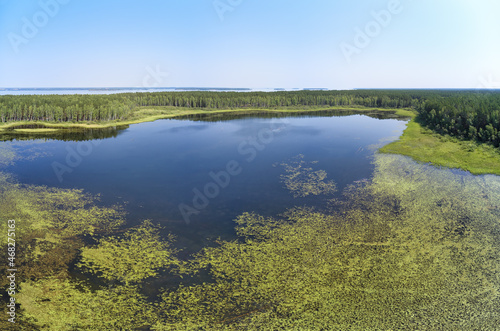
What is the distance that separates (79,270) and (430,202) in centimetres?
2128

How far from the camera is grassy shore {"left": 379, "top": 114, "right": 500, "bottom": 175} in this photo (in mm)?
30280

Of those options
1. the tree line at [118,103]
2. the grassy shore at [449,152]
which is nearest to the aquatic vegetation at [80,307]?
the grassy shore at [449,152]

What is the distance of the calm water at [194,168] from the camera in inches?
793

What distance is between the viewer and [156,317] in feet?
35.1

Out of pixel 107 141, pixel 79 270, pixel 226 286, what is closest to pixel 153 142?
pixel 107 141

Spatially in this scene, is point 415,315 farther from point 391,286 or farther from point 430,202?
point 430,202

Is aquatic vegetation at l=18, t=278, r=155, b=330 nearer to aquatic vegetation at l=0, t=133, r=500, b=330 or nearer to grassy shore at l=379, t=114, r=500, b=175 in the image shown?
aquatic vegetation at l=0, t=133, r=500, b=330

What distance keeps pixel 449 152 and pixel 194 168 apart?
29261 mm

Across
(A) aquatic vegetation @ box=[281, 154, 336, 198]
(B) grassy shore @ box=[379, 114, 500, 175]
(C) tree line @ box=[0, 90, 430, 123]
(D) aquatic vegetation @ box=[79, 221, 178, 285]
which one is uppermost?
(C) tree line @ box=[0, 90, 430, 123]

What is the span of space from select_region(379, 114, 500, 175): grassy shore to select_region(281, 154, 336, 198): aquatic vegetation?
12.8 metres

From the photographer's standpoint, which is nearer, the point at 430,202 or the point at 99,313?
the point at 99,313

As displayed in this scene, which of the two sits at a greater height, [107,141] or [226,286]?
[107,141]

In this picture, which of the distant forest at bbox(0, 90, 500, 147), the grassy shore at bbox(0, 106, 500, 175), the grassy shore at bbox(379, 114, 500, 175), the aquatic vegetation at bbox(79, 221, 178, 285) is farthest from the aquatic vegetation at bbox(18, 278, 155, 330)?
the distant forest at bbox(0, 90, 500, 147)

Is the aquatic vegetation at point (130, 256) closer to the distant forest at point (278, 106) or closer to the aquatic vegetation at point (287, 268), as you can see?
the aquatic vegetation at point (287, 268)
